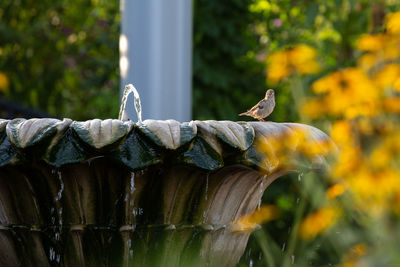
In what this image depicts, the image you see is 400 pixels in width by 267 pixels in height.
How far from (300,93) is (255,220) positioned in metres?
0.46

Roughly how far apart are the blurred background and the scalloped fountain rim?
0.43 metres

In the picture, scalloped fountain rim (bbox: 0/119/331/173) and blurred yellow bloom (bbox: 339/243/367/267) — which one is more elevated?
scalloped fountain rim (bbox: 0/119/331/173)

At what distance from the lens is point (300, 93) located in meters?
2.38

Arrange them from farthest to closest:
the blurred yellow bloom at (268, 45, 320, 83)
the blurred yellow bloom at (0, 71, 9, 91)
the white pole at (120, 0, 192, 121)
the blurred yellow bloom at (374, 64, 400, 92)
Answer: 1. the blurred yellow bloom at (0, 71, 9, 91)
2. the white pole at (120, 0, 192, 121)
3. the blurred yellow bloom at (268, 45, 320, 83)
4. the blurred yellow bloom at (374, 64, 400, 92)

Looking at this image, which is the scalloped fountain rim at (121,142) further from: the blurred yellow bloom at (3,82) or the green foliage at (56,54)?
the blurred yellow bloom at (3,82)

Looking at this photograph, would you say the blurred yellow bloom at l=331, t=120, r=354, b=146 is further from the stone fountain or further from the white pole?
the white pole

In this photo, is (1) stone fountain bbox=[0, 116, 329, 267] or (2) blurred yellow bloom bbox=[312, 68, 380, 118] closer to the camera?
(1) stone fountain bbox=[0, 116, 329, 267]

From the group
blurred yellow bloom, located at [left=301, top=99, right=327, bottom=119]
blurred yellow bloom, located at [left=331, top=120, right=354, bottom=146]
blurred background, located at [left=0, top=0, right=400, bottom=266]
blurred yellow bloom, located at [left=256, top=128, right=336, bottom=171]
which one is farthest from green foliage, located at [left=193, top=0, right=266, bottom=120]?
blurred yellow bloom, located at [left=256, top=128, right=336, bottom=171]

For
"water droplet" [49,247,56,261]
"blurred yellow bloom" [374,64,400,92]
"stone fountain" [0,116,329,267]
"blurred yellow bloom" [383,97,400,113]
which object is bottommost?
"water droplet" [49,247,56,261]

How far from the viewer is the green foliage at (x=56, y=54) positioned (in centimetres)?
746

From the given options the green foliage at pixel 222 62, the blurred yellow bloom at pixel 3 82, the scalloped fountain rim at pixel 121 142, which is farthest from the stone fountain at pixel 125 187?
the blurred yellow bloom at pixel 3 82

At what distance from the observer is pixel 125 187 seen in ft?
6.24

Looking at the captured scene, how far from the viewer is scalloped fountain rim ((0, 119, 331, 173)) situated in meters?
1.77

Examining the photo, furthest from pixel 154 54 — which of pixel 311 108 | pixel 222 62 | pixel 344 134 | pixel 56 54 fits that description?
pixel 56 54
